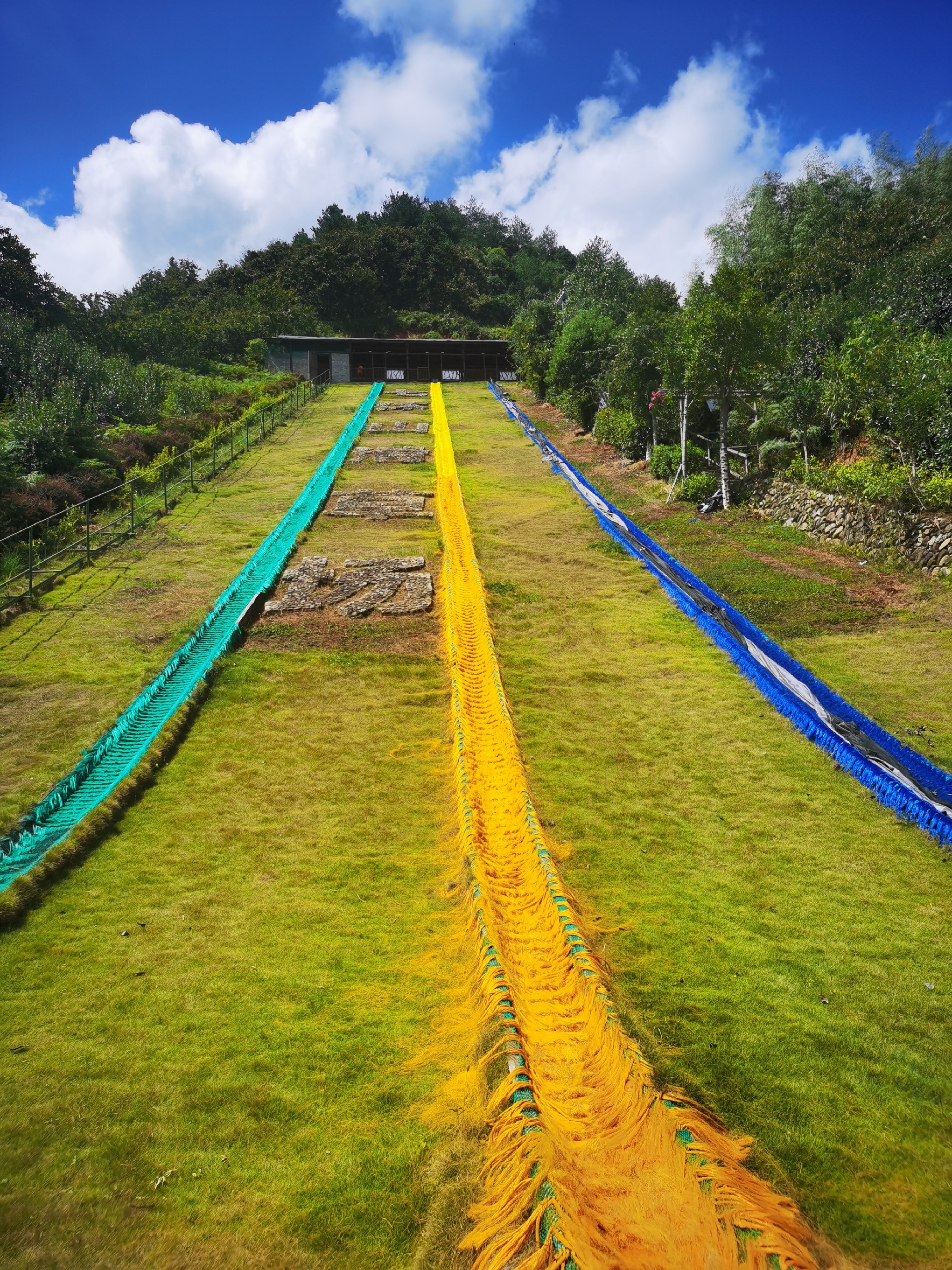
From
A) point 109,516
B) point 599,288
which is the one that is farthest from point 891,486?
point 599,288

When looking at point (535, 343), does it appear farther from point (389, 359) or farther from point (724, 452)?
point (724, 452)

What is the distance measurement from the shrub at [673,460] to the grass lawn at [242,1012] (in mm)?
15860

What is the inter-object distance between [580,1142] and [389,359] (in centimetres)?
4894

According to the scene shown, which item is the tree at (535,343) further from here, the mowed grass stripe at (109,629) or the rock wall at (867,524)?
the mowed grass stripe at (109,629)

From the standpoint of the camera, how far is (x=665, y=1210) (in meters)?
4.01

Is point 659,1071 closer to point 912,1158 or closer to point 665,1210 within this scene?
point 665,1210

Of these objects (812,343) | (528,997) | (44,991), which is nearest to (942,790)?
(528,997)

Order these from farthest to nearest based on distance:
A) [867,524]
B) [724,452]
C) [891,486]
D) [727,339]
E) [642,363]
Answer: [642,363]
[724,452]
[727,339]
[867,524]
[891,486]

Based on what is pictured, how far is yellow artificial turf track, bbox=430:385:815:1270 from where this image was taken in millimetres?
3791

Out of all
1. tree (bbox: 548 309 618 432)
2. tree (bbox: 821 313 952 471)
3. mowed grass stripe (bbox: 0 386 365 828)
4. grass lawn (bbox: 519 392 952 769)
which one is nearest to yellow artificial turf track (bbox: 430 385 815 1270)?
mowed grass stripe (bbox: 0 386 365 828)

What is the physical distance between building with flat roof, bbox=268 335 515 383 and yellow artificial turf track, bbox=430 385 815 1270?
4344 cm

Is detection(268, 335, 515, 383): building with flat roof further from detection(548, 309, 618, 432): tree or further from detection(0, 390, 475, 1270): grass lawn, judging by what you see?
detection(0, 390, 475, 1270): grass lawn

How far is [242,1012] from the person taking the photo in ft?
17.6

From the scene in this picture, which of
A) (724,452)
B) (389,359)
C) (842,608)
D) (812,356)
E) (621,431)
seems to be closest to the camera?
(842,608)
